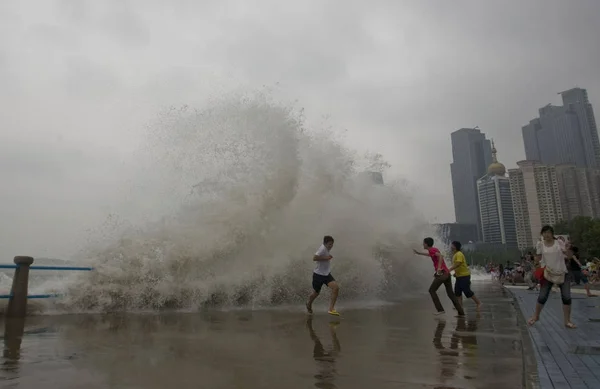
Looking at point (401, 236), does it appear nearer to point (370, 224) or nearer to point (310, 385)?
point (370, 224)

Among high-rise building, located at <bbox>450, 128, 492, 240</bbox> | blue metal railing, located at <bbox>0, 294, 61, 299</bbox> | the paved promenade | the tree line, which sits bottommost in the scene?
the paved promenade

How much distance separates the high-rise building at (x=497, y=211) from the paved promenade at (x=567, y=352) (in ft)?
271

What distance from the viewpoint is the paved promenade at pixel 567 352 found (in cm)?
338

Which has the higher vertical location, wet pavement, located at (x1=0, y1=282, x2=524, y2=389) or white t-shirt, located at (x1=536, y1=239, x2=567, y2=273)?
white t-shirt, located at (x1=536, y1=239, x2=567, y2=273)

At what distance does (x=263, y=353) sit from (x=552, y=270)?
4.73 metres

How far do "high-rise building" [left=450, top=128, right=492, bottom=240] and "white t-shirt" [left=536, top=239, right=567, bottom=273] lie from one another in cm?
10131

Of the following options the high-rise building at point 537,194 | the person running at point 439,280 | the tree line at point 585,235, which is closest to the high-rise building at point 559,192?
the high-rise building at point 537,194

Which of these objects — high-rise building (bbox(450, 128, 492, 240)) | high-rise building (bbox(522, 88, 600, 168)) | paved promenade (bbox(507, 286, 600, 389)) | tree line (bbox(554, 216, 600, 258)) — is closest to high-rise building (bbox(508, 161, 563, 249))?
tree line (bbox(554, 216, 600, 258))

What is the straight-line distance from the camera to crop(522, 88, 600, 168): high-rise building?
9425cm

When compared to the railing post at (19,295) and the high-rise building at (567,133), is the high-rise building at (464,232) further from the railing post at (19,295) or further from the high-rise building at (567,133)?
the railing post at (19,295)

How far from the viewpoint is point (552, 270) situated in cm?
634

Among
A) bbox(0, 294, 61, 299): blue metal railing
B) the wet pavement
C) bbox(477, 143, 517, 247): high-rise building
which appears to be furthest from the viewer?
bbox(477, 143, 517, 247): high-rise building

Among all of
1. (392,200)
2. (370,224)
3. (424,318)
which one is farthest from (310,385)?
(392,200)

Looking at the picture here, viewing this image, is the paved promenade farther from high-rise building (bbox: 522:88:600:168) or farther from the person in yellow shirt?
high-rise building (bbox: 522:88:600:168)
